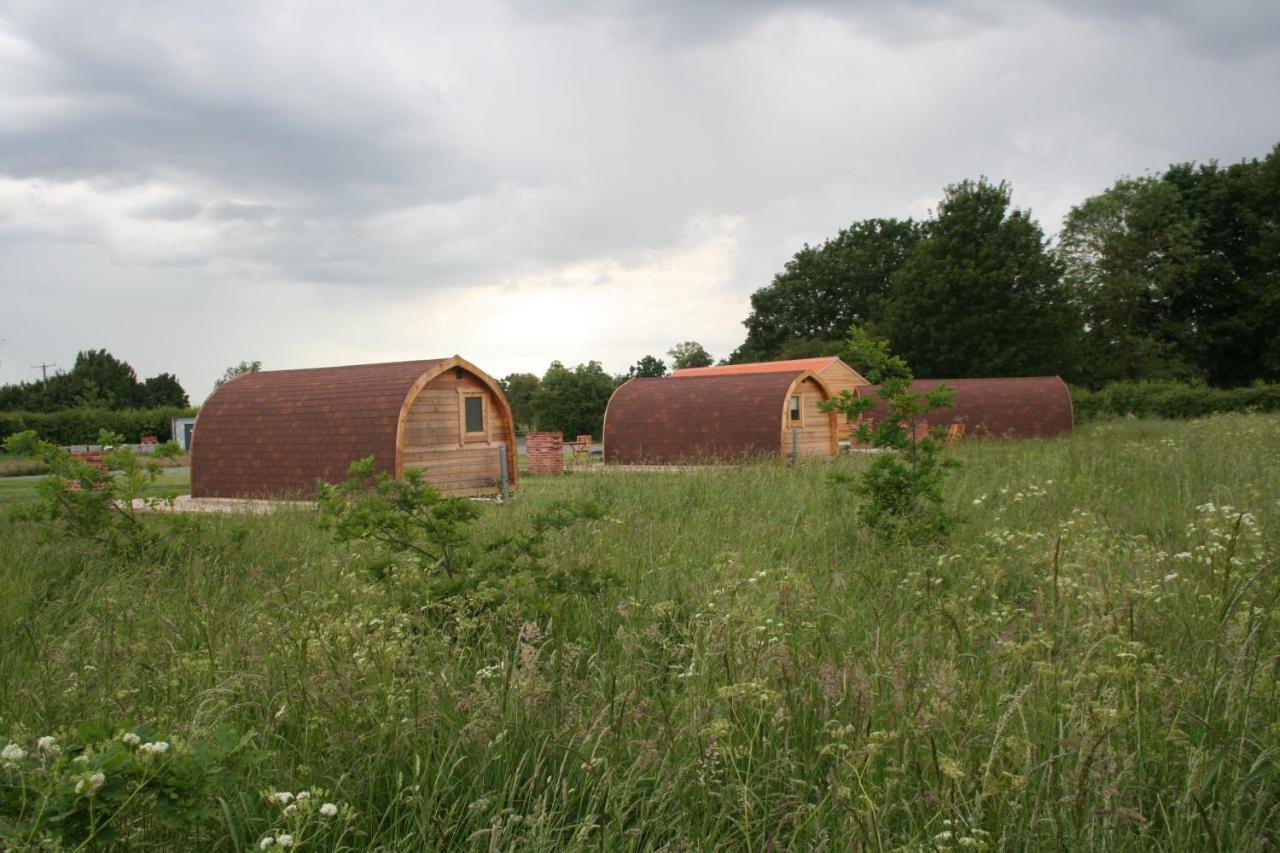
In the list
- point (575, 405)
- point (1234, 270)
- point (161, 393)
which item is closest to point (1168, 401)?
point (1234, 270)

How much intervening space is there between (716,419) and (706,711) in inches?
938

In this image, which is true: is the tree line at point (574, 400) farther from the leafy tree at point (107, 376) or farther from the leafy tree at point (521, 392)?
the leafy tree at point (107, 376)

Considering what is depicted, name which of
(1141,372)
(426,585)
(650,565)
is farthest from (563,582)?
(1141,372)

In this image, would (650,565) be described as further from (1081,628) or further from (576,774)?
(576,774)

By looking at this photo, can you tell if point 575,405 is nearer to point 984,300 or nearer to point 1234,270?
point 984,300

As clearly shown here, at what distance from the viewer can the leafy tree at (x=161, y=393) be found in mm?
80500

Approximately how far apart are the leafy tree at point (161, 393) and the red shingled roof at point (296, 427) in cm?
6667

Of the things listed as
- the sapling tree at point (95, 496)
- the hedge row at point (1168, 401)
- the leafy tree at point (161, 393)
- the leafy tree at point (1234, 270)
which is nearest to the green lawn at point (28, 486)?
the sapling tree at point (95, 496)

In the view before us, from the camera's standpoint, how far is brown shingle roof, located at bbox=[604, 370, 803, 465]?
26.0 metres

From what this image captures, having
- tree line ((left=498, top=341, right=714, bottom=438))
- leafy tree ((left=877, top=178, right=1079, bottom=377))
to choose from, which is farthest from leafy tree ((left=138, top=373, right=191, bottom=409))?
leafy tree ((left=877, top=178, right=1079, bottom=377))

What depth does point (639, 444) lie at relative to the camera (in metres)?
28.4

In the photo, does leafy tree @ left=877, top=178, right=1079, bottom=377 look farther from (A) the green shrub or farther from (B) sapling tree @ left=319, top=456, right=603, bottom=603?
(A) the green shrub

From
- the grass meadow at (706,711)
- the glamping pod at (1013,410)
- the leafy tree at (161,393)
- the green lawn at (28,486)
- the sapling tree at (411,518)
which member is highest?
the leafy tree at (161,393)

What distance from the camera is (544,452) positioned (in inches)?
1074
